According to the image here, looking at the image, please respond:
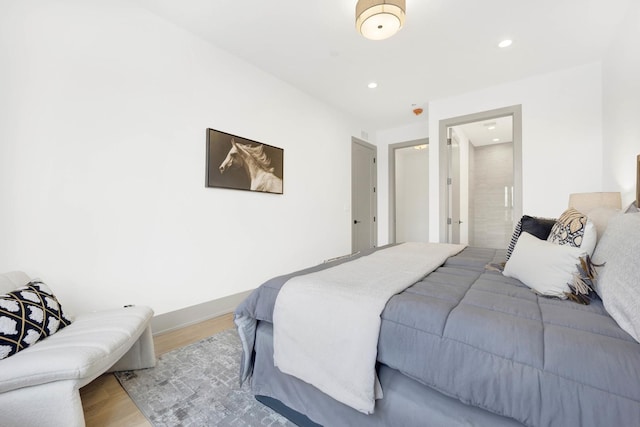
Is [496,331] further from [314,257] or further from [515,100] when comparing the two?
[515,100]

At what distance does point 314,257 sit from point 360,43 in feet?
8.80

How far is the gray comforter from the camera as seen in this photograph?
28.4 inches

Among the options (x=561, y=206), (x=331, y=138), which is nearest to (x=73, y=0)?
(x=331, y=138)

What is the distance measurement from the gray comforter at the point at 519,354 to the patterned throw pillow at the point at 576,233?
0.98 feet

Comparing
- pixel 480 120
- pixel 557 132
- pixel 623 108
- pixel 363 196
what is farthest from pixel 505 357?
pixel 363 196

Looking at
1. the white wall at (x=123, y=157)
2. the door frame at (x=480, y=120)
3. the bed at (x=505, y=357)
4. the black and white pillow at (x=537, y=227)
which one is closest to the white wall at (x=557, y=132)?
the door frame at (x=480, y=120)

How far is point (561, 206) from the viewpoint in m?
3.10

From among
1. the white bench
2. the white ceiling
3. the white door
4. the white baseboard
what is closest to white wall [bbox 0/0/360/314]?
the white baseboard

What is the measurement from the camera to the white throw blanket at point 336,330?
1.04 metres

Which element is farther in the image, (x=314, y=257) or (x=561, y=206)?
(x=314, y=257)

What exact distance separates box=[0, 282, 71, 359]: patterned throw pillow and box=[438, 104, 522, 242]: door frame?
3.90 m

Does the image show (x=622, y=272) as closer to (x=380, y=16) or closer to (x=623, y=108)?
(x=380, y=16)

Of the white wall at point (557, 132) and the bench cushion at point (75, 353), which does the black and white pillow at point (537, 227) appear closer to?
the white wall at point (557, 132)

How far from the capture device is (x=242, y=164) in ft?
9.58
